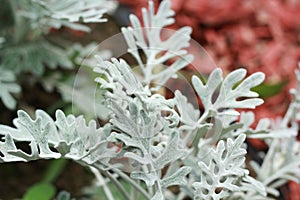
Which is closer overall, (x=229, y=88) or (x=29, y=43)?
(x=229, y=88)

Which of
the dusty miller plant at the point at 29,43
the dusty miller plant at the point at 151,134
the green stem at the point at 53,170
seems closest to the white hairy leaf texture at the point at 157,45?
the dusty miller plant at the point at 151,134

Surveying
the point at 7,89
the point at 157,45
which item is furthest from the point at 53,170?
the point at 157,45

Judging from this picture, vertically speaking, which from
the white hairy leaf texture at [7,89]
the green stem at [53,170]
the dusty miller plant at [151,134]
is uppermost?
the white hairy leaf texture at [7,89]

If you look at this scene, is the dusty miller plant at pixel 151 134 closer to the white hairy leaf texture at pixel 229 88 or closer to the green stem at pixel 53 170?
the white hairy leaf texture at pixel 229 88

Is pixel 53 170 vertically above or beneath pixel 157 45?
beneath

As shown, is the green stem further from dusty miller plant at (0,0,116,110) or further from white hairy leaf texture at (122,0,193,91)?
white hairy leaf texture at (122,0,193,91)

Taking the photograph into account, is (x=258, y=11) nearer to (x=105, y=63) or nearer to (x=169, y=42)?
(x=169, y=42)

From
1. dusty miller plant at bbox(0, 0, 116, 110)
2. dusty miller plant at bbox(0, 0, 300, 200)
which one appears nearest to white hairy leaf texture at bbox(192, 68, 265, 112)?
dusty miller plant at bbox(0, 0, 300, 200)

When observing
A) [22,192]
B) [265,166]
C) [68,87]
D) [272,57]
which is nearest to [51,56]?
[68,87]

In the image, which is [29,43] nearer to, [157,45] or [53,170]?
[53,170]

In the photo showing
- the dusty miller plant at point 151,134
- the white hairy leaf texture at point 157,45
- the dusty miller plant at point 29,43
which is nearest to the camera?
the dusty miller plant at point 151,134

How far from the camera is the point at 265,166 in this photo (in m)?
0.63

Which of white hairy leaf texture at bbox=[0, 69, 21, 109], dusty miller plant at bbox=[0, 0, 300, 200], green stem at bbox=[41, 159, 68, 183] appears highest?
white hairy leaf texture at bbox=[0, 69, 21, 109]

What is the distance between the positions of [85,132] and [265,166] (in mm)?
231
